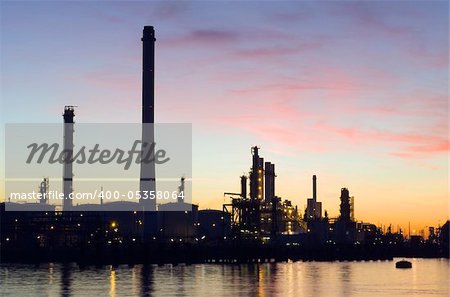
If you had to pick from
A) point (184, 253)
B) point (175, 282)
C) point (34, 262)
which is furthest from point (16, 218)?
point (175, 282)

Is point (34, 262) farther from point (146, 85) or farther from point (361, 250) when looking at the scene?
point (361, 250)

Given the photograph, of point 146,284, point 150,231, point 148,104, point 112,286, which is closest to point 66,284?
point 112,286

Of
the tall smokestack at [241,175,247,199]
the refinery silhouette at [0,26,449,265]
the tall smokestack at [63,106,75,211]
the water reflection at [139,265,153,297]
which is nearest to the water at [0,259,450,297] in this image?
the water reflection at [139,265,153,297]

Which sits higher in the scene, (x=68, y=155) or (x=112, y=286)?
(x=68, y=155)

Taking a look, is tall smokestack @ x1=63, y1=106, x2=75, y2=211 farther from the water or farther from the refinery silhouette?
the water

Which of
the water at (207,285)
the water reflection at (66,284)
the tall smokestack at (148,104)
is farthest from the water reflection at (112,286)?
the tall smokestack at (148,104)

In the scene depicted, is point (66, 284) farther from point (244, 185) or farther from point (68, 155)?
point (68, 155)

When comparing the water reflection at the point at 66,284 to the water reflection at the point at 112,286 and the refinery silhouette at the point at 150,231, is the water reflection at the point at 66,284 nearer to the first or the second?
the water reflection at the point at 112,286

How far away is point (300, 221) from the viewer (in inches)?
7288

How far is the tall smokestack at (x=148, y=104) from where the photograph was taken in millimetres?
147875

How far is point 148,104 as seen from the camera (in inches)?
5871

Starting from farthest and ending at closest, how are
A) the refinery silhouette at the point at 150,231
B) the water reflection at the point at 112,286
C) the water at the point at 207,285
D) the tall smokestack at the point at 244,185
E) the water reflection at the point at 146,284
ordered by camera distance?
the tall smokestack at the point at 244,185 < the refinery silhouette at the point at 150,231 < the water at the point at 207,285 < the water reflection at the point at 146,284 < the water reflection at the point at 112,286

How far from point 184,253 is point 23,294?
A: 76793 millimetres

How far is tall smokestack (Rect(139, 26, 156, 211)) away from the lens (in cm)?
14788
